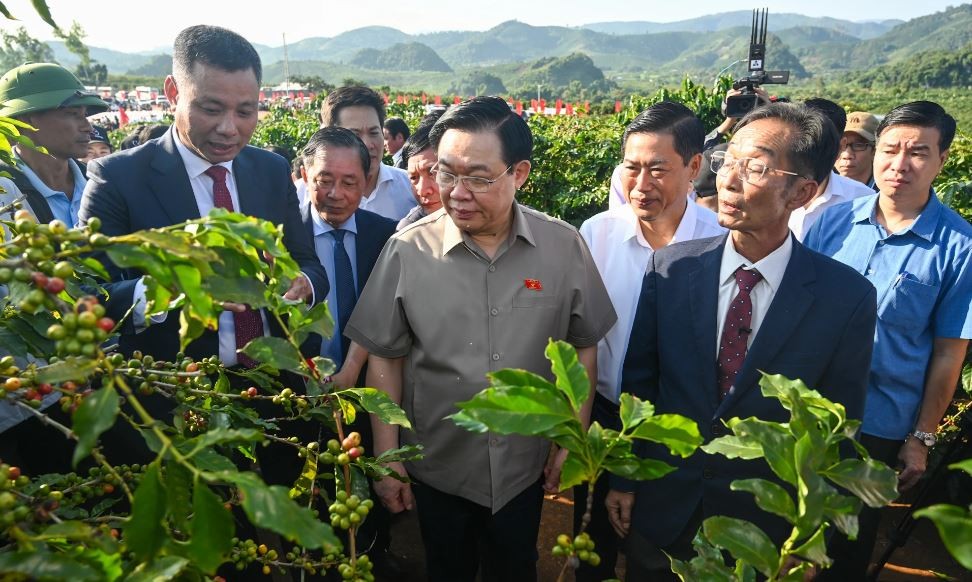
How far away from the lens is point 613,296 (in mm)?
2748

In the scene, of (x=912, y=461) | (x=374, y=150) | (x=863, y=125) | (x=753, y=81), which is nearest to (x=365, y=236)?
(x=374, y=150)

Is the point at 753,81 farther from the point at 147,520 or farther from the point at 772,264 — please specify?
the point at 147,520

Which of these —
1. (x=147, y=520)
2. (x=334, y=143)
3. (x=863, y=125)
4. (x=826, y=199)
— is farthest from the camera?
(x=863, y=125)

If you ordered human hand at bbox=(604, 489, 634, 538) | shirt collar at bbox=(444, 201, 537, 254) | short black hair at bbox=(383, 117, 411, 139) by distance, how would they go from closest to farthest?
shirt collar at bbox=(444, 201, 537, 254)
human hand at bbox=(604, 489, 634, 538)
short black hair at bbox=(383, 117, 411, 139)

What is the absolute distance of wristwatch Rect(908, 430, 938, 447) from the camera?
2.66 m

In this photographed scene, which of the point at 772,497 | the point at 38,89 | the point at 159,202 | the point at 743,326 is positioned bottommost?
the point at 743,326

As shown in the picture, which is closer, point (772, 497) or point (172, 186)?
point (772, 497)

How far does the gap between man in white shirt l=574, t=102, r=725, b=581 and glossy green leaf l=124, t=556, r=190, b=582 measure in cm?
208

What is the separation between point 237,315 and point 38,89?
211cm

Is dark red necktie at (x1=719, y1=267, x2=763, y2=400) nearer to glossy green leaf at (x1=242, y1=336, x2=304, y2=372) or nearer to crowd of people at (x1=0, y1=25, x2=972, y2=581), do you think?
crowd of people at (x1=0, y1=25, x2=972, y2=581)

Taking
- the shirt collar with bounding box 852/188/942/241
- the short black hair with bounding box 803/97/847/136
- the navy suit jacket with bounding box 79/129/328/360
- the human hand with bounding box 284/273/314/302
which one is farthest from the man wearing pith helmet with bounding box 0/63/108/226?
the short black hair with bounding box 803/97/847/136

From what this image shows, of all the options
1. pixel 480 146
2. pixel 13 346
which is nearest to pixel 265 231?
pixel 13 346

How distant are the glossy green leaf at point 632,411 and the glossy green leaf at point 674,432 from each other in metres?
0.01

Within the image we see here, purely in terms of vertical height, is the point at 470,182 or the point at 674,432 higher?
the point at 470,182
